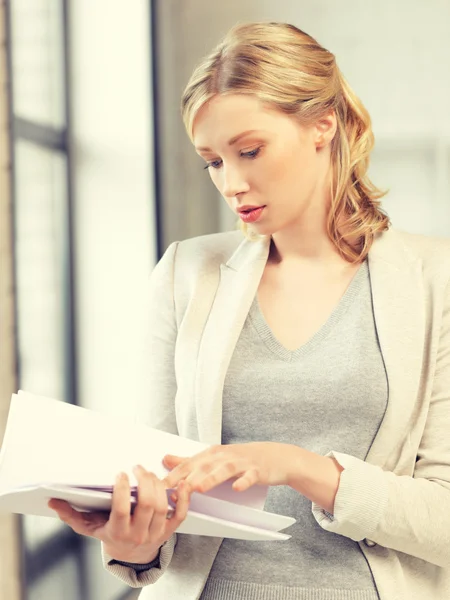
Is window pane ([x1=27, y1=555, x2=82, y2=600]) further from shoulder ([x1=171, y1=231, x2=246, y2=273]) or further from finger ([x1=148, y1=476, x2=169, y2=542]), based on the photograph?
finger ([x1=148, y1=476, x2=169, y2=542])

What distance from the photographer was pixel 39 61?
260 centimetres

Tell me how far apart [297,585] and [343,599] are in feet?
0.23

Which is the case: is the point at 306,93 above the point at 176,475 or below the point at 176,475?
above

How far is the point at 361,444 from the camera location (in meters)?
1.27

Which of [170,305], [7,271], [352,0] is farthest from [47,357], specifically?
[352,0]

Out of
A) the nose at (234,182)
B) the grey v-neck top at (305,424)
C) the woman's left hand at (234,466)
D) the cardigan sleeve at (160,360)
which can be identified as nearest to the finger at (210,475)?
the woman's left hand at (234,466)

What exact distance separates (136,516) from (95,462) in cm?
9

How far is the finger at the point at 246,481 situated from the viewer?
3.31 feet

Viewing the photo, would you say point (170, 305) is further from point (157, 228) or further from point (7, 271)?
point (157, 228)

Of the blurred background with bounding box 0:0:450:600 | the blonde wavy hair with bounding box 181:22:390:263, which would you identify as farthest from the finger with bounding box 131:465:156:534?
the blurred background with bounding box 0:0:450:600

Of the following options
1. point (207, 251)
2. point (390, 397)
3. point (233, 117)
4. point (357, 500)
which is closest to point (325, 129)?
point (233, 117)

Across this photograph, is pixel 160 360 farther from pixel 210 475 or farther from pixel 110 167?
pixel 110 167

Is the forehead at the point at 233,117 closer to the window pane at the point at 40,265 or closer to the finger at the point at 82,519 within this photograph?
the finger at the point at 82,519

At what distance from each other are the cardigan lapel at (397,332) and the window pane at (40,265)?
1134 mm
